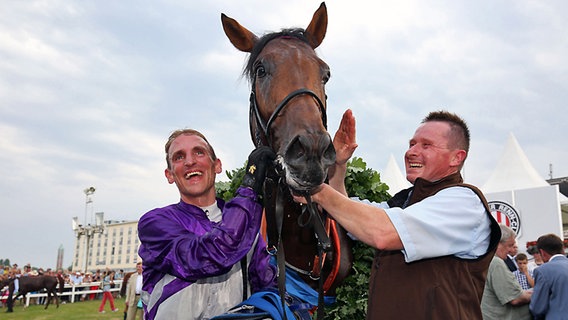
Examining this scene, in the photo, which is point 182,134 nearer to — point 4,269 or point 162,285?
point 162,285

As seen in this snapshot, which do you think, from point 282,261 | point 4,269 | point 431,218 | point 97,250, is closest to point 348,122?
point 431,218

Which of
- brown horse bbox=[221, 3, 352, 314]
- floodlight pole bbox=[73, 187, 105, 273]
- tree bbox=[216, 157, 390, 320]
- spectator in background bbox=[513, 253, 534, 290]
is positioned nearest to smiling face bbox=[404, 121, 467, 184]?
brown horse bbox=[221, 3, 352, 314]

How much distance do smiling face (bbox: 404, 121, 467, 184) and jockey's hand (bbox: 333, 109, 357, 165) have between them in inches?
13.9

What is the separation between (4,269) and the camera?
23953 millimetres

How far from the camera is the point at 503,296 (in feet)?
18.3

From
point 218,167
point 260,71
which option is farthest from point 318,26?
point 218,167

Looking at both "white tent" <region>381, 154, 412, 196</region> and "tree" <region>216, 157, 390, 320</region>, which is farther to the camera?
"white tent" <region>381, 154, 412, 196</region>

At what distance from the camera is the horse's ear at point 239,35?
2.83 m

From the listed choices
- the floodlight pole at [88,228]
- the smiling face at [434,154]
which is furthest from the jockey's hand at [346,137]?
the floodlight pole at [88,228]

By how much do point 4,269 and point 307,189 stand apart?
26805mm

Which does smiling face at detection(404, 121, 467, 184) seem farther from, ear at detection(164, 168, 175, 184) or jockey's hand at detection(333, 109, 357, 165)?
ear at detection(164, 168, 175, 184)

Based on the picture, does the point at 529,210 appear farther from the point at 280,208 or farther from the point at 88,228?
the point at 88,228

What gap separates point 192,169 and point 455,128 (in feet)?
4.89

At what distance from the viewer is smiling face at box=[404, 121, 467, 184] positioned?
102 inches
